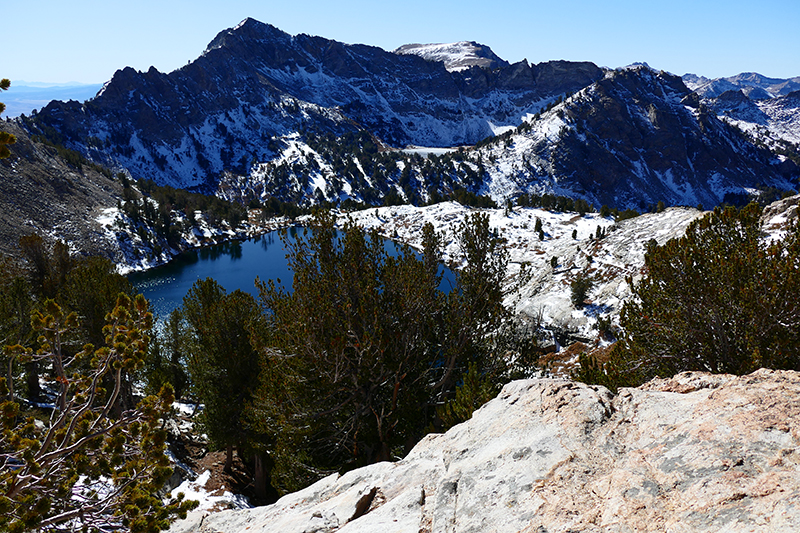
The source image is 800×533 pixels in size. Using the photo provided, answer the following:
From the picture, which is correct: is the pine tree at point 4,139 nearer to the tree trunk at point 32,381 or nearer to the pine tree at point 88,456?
the pine tree at point 88,456

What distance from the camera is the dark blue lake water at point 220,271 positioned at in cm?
8091

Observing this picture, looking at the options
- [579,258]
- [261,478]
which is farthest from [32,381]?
[579,258]

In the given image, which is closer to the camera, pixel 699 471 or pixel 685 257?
pixel 699 471

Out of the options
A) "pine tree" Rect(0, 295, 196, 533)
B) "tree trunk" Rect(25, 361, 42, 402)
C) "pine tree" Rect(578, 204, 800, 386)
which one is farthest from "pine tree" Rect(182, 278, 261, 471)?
"pine tree" Rect(578, 204, 800, 386)

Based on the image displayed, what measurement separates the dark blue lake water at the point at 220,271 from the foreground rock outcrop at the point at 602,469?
63.0m

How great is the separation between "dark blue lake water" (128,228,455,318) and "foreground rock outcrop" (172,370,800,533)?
6302 centimetres

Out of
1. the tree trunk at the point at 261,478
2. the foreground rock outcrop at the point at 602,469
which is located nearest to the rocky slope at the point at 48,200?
the tree trunk at the point at 261,478

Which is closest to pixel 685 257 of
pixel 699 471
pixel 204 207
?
pixel 699 471

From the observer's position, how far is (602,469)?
6.03m

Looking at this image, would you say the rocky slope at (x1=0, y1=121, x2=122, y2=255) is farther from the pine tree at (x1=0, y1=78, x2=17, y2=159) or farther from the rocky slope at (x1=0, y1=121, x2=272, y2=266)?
the pine tree at (x1=0, y1=78, x2=17, y2=159)

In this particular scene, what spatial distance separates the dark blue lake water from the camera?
3186 inches

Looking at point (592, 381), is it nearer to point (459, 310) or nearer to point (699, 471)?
point (459, 310)

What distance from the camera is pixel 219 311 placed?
23031 millimetres

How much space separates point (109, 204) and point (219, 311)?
411 ft
